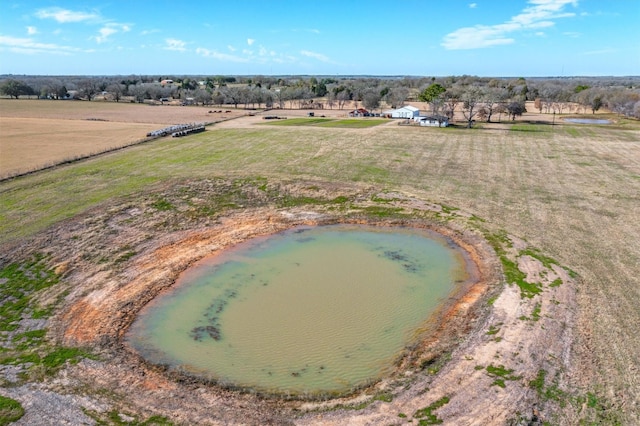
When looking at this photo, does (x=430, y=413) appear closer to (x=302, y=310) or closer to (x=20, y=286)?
(x=302, y=310)

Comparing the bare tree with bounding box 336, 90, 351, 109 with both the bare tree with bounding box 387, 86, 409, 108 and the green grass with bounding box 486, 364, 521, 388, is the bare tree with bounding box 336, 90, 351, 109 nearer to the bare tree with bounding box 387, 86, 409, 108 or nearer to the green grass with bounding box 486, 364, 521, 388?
the bare tree with bounding box 387, 86, 409, 108

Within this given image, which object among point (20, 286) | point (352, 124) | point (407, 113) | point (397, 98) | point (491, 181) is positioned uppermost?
point (397, 98)

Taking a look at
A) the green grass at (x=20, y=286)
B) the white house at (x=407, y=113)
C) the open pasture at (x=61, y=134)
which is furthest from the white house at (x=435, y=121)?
the green grass at (x=20, y=286)

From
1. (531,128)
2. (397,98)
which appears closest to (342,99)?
(397,98)

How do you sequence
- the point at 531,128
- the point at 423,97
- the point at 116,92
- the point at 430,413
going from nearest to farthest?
1. the point at 430,413
2. the point at 531,128
3. the point at 423,97
4. the point at 116,92

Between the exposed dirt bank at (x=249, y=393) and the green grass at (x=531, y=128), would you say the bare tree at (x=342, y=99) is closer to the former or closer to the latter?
the green grass at (x=531, y=128)

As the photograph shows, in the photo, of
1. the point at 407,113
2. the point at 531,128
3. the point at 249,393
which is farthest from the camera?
the point at 407,113

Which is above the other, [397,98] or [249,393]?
[397,98]
